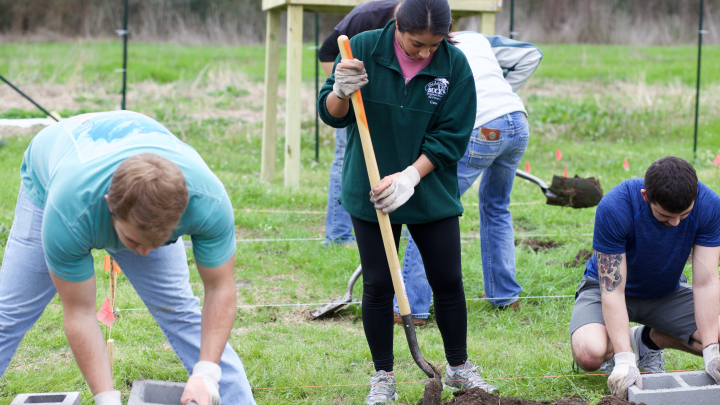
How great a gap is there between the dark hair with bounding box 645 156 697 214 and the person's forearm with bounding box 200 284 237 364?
1611 millimetres

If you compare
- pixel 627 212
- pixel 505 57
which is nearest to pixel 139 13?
pixel 505 57

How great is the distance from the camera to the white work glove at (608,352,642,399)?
2.42 metres

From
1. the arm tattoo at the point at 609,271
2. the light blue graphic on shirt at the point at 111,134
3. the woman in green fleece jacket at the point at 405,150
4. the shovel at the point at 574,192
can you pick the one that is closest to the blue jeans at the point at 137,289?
the light blue graphic on shirt at the point at 111,134

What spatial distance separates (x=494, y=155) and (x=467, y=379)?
1.14 meters

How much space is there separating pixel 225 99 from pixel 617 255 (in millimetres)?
8566

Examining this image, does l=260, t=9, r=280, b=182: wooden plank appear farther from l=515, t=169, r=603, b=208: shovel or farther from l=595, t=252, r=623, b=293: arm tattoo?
l=595, t=252, r=623, b=293: arm tattoo

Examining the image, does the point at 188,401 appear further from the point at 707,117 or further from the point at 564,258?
the point at 707,117

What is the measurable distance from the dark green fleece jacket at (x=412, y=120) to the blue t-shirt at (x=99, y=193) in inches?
29.9

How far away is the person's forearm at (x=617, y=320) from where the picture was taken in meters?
2.59

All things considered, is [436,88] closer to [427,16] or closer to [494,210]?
[427,16]

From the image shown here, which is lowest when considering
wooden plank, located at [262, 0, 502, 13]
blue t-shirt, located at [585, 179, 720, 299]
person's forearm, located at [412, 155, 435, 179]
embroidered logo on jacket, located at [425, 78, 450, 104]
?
blue t-shirt, located at [585, 179, 720, 299]

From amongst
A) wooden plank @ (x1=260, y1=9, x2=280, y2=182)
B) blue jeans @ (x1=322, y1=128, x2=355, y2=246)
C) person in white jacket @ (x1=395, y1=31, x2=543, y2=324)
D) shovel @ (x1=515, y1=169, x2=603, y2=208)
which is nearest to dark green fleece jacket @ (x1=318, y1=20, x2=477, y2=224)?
person in white jacket @ (x1=395, y1=31, x2=543, y2=324)

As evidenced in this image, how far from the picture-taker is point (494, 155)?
3143 mm

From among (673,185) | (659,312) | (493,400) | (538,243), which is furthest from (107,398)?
(538,243)
